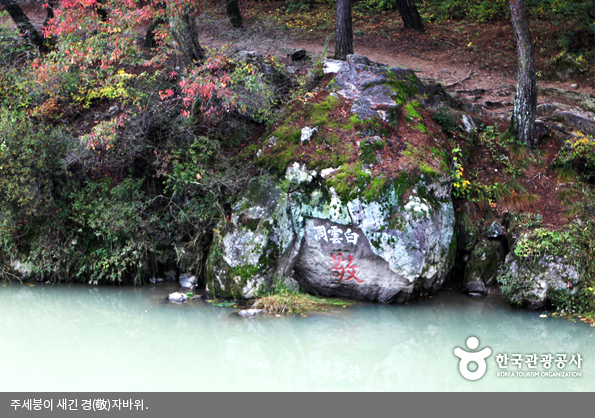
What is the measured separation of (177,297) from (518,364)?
5.01m

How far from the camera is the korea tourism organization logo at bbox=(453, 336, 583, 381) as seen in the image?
589cm

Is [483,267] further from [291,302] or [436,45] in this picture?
[436,45]

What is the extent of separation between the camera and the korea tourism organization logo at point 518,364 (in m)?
5.89

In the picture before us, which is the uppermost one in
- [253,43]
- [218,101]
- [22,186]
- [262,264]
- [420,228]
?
[253,43]

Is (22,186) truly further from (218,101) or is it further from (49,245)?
(218,101)

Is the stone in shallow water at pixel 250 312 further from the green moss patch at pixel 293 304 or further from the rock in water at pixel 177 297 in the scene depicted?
the rock in water at pixel 177 297

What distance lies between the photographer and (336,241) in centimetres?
782

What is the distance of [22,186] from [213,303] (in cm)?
376

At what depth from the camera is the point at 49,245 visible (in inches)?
346

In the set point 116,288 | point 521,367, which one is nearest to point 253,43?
point 116,288

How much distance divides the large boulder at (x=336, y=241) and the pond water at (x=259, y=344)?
0.45m

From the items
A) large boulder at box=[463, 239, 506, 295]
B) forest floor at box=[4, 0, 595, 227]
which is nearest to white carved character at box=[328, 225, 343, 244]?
large boulder at box=[463, 239, 506, 295]

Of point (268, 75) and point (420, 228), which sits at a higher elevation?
point (268, 75)

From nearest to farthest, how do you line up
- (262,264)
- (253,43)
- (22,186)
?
(262,264) → (22,186) → (253,43)
